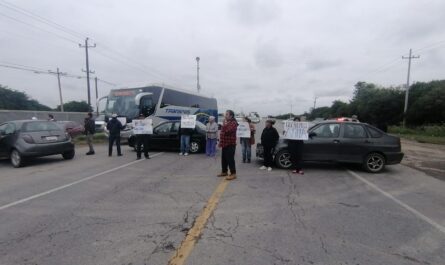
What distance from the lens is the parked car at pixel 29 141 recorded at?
35.4 ft

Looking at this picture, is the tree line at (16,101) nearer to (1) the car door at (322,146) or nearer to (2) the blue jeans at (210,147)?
(2) the blue jeans at (210,147)

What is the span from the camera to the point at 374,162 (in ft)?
32.1

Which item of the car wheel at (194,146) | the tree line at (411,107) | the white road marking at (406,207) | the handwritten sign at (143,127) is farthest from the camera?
the tree line at (411,107)

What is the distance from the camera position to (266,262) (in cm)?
373

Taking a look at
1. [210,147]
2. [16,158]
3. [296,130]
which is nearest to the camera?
[296,130]

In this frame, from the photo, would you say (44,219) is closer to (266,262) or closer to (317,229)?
(266,262)

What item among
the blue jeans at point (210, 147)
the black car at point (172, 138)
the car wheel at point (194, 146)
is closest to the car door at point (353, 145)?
the blue jeans at point (210, 147)

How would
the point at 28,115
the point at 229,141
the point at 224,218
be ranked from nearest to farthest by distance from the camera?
the point at 224,218 < the point at 229,141 < the point at 28,115

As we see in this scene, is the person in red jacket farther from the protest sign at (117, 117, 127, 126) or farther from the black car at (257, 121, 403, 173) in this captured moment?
the protest sign at (117, 117, 127, 126)

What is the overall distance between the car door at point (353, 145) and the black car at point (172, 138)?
6.22 metres

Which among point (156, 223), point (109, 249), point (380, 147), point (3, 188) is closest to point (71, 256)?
point (109, 249)

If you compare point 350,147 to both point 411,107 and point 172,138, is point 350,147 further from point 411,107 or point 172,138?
point 411,107

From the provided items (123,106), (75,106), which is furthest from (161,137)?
(75,106)

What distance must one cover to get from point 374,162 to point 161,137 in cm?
863
